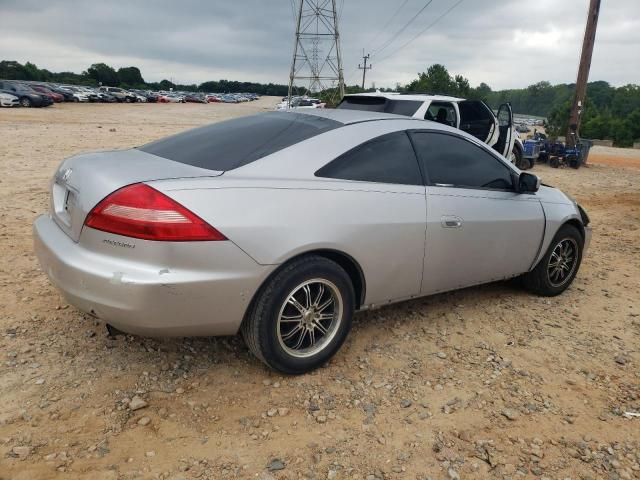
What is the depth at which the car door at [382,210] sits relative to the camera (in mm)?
2875

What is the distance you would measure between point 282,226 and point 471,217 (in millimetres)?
1571

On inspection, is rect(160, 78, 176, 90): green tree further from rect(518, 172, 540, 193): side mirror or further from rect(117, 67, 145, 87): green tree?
rect(518, 172, 540, 193): side mirror

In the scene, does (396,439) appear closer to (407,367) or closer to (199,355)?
(407,367)

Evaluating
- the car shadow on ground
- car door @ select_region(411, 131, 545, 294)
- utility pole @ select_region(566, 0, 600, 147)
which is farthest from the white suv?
utility pole @ select_region(566, 0, 600, 147)

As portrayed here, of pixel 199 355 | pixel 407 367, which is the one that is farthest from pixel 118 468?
pixel 407 367

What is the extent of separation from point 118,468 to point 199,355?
968mm

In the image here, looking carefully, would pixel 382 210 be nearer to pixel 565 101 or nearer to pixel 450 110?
pixel 450 110

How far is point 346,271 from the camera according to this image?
9.88 feet

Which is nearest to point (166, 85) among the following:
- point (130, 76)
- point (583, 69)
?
point (130, 76)

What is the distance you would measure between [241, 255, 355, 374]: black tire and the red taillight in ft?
1.45

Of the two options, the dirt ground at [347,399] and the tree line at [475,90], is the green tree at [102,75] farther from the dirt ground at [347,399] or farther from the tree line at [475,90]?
the dirt ground at [347,399]

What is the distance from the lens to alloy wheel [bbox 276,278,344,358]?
278cm

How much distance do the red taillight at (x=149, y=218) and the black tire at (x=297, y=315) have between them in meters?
0.44

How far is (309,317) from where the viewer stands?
9.39 ft
